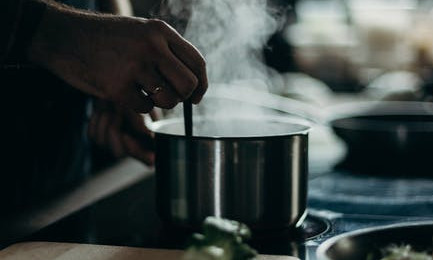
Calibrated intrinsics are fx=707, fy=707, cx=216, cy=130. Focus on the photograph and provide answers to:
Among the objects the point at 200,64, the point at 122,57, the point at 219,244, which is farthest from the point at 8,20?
the point at 219,244

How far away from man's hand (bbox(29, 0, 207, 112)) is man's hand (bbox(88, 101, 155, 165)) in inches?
14.4

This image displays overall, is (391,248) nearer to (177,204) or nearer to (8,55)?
(177,204)

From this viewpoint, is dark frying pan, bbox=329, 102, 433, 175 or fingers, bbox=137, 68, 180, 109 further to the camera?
dark frying pan, bbox=329, 102, 433, 175

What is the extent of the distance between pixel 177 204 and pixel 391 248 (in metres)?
0.30

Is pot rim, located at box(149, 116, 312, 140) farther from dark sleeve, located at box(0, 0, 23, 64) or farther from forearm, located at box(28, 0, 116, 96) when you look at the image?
dark sleeve, located at box(0, 0, 23, 64)

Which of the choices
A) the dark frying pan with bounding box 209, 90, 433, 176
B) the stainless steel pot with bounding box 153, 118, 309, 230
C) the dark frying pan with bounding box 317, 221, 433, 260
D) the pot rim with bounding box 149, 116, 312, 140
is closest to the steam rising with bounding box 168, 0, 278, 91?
the dark frying pan with bounding box 209, 90, 433, 176

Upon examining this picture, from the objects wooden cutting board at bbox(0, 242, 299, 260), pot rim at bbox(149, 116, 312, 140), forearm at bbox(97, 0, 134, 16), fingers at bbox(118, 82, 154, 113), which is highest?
forearm at bbox(97, 0, 134, 16)

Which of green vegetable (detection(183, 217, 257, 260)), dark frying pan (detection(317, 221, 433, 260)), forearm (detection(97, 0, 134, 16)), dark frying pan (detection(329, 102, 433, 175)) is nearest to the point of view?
green vegetable (detection(183, 217, 257, 260))

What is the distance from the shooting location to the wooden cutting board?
3.11 ft

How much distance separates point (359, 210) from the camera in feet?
4.06

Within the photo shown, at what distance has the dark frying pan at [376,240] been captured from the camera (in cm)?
83

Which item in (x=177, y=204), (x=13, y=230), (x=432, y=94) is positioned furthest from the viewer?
(x=432, y=94)

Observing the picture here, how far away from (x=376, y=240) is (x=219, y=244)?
30 centimetres

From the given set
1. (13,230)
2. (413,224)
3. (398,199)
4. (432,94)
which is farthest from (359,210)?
(432,94)
